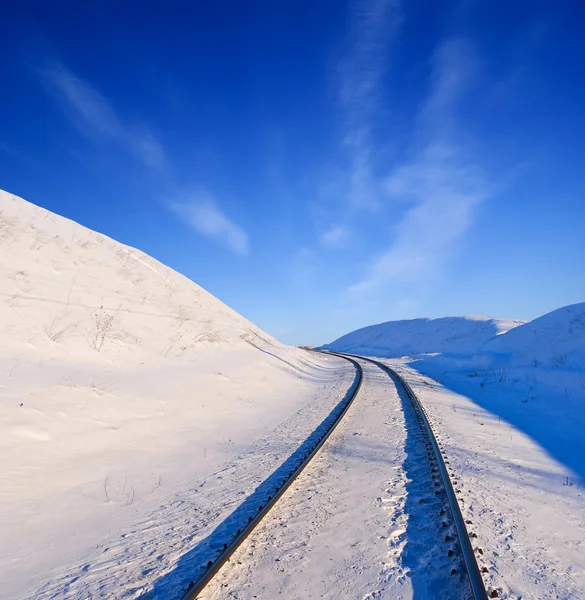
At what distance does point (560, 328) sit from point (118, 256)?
97.8 ft

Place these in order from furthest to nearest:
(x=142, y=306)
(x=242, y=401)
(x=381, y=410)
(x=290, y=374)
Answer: (x=290, y=374)
(x=142, y=306)
(x=242, y=401)
(x=381, y=410)

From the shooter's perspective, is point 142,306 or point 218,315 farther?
point 218,315

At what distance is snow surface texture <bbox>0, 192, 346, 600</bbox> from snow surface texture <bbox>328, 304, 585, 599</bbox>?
313 cm

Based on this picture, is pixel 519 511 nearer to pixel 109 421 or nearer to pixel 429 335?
pixel 109 421

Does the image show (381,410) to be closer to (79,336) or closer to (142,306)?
(79,336)

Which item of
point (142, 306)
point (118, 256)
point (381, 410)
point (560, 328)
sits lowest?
point (381, 410)

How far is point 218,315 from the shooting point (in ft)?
87.0

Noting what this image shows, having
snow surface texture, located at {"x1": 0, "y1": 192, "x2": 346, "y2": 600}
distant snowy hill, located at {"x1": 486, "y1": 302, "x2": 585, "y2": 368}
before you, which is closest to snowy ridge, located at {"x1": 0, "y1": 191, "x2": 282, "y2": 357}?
snow surface texture, located at {"x1": 0, "y1": 192, "x2": 346, "y2": 600}

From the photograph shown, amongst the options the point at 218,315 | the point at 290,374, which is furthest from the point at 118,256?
the point at 290,374

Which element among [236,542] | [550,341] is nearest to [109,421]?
[236,542]

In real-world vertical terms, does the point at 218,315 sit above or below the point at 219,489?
above

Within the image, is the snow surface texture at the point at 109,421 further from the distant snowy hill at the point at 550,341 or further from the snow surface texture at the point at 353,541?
the distant snowy hill at the point at 550,341

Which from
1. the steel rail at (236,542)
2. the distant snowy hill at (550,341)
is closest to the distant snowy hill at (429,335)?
the distant snowy hill at (550,341)

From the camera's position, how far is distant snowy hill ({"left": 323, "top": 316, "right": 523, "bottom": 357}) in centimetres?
→ 5034
